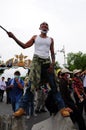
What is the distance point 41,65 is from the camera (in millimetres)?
6914

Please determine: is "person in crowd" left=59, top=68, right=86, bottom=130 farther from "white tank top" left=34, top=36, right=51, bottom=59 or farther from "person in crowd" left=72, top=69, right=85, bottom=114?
"white tank top" left=34, top=36, right=51, bottom=59

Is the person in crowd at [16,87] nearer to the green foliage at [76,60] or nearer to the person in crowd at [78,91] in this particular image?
the person in crowd at [78,91]

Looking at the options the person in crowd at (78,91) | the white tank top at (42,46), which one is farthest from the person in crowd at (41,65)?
the person in crowd at (78,91)

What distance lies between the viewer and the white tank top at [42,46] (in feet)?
22.4

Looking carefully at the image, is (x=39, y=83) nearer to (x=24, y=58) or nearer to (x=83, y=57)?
(x=24, y=58)

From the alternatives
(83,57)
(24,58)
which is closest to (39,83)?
(24,58)

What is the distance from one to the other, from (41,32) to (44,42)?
21cm

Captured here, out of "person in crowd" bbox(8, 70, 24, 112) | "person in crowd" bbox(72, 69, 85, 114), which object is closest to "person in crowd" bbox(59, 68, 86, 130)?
"person in crowd" bbox(72, 69, 85, 114)

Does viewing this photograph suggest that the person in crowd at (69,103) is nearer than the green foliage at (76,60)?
Yes

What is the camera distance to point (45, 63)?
690cm

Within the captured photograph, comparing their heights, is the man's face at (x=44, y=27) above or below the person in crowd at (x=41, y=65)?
above

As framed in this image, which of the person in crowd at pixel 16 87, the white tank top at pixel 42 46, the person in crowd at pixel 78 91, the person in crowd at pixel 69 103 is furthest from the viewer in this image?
the person in crowd at pixel 16 87

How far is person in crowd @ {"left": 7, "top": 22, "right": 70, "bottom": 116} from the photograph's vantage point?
269 inches

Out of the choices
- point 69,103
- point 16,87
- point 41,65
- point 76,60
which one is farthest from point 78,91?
point 76,60
